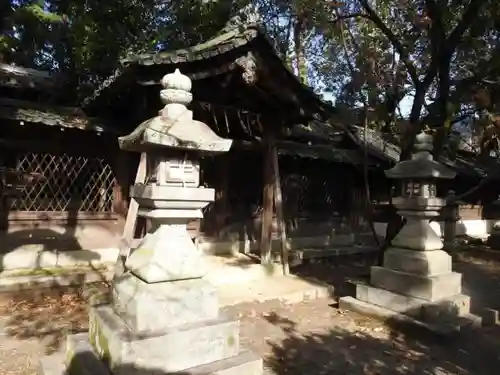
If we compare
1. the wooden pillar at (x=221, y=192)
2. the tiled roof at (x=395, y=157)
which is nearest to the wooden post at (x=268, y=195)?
the wooden pillar at (x=221, y=192)

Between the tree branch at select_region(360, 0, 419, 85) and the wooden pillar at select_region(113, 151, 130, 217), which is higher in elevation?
the tree branch at select_region(360, 0, 419, 85)

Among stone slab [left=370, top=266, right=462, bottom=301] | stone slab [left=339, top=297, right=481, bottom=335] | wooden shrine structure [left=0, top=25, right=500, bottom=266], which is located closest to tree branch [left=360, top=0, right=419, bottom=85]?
wooden shrine structure [left=0, top=25, right=500, bottom=266]

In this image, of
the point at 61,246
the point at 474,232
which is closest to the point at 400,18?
the point at 61,246

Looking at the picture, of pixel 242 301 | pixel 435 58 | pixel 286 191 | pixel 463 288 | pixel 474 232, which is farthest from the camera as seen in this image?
pixel 474 232

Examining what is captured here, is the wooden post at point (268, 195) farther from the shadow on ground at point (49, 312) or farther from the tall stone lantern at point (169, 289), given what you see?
the tall stone lantern at point (169, 289)

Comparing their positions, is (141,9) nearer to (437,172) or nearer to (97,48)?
(97,48)

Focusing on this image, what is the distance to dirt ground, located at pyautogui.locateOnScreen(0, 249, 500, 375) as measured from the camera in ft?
15.8

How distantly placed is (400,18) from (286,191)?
5.74 metres

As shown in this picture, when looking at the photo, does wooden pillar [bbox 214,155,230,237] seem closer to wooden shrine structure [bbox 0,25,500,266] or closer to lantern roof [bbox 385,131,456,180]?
wooden shrine structure [bbox 0,25,500,266]

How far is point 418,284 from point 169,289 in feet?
13.8

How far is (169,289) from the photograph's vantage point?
3.42 metres

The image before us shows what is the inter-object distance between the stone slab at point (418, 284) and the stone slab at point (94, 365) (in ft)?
11.3

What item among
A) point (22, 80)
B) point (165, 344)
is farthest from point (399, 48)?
point (22, 80)

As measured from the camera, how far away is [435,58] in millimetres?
7758
